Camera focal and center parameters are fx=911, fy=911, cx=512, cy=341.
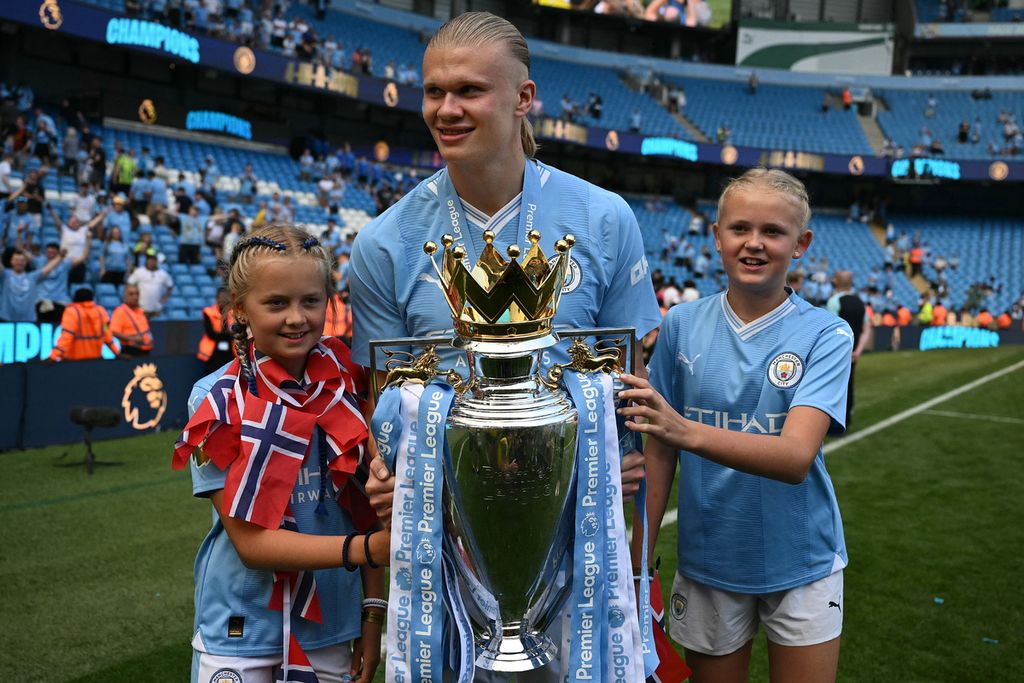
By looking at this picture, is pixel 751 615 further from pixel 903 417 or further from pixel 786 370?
pixel 903 417

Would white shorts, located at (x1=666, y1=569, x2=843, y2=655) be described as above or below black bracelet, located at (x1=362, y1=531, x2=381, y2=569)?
below

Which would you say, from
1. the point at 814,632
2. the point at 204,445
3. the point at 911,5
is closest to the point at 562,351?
the point at 204,445

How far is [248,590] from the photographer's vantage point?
6.56ft

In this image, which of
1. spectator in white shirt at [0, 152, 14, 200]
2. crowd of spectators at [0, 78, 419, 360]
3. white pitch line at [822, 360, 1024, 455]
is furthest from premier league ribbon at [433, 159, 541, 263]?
spectator in white shirt at [0, 152, 14, 200]

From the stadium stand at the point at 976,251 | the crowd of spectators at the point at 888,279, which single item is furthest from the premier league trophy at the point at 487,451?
the stadium stand at the point at 976,251

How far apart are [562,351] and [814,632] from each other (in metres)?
0.99

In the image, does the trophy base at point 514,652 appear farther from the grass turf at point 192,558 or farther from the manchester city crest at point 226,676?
the grass turf at point 192,558

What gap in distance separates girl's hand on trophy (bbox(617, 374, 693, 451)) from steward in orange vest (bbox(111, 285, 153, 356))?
27.3ft

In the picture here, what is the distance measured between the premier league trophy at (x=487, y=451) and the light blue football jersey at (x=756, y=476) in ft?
2.53

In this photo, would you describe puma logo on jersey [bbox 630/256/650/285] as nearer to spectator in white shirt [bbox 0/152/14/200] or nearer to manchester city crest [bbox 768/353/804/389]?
manchester city crest [bbox 768/353/804/389]

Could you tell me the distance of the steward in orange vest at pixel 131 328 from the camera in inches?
353

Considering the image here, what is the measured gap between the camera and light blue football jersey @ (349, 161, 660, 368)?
1.93m

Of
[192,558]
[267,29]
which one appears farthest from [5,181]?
[267,29]

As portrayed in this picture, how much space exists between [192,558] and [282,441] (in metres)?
3.72
